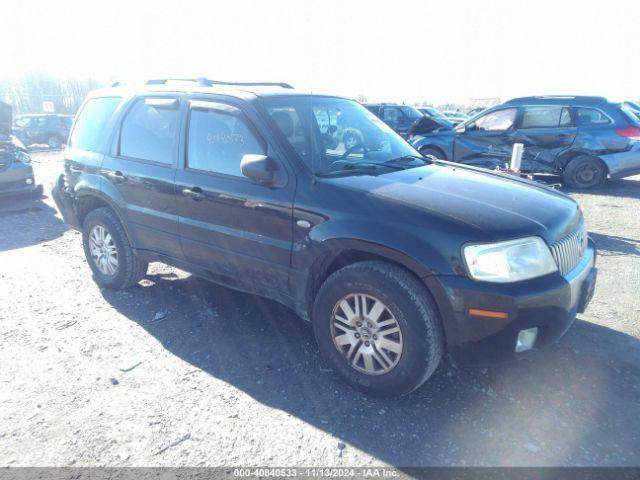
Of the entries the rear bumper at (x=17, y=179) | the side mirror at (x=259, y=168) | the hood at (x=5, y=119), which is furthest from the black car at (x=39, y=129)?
the side mirror at (x=259, y=168)

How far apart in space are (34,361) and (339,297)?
233cm

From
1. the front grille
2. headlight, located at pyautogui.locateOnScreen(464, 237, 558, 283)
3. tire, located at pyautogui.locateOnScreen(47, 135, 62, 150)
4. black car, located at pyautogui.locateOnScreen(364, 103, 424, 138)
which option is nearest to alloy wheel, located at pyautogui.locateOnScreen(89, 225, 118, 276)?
headlight, located at pyautogui.locateOnScreen(464, 237, 558, 283)

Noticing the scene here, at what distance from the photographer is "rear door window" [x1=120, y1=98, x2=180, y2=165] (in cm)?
374

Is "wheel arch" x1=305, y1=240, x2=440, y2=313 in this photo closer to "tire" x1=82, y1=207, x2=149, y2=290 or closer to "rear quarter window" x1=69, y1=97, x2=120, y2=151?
"tire" x1=82, y1=207, x2=149, y2=290

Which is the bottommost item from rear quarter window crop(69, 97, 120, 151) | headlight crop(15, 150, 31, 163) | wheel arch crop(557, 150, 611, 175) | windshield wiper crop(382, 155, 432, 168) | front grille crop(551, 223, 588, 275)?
wheel arch crop(557, 150, 611, 175)

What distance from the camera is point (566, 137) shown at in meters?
8.85

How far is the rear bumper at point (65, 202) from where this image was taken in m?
4.81

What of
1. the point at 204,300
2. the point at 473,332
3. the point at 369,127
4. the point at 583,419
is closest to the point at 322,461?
the point at 473,332

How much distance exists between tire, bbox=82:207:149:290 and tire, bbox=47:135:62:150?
21184mm

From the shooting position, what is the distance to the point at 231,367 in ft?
10.6

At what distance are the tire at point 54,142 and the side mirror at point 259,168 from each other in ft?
76.8

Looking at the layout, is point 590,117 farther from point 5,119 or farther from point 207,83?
point 5,119

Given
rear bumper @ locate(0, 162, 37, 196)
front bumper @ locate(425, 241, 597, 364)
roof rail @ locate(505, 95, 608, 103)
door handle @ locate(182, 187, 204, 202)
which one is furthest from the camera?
roof rail @ locate(505, 95, 608, 103)

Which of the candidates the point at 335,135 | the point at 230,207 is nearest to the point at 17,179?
the point at 230,207
